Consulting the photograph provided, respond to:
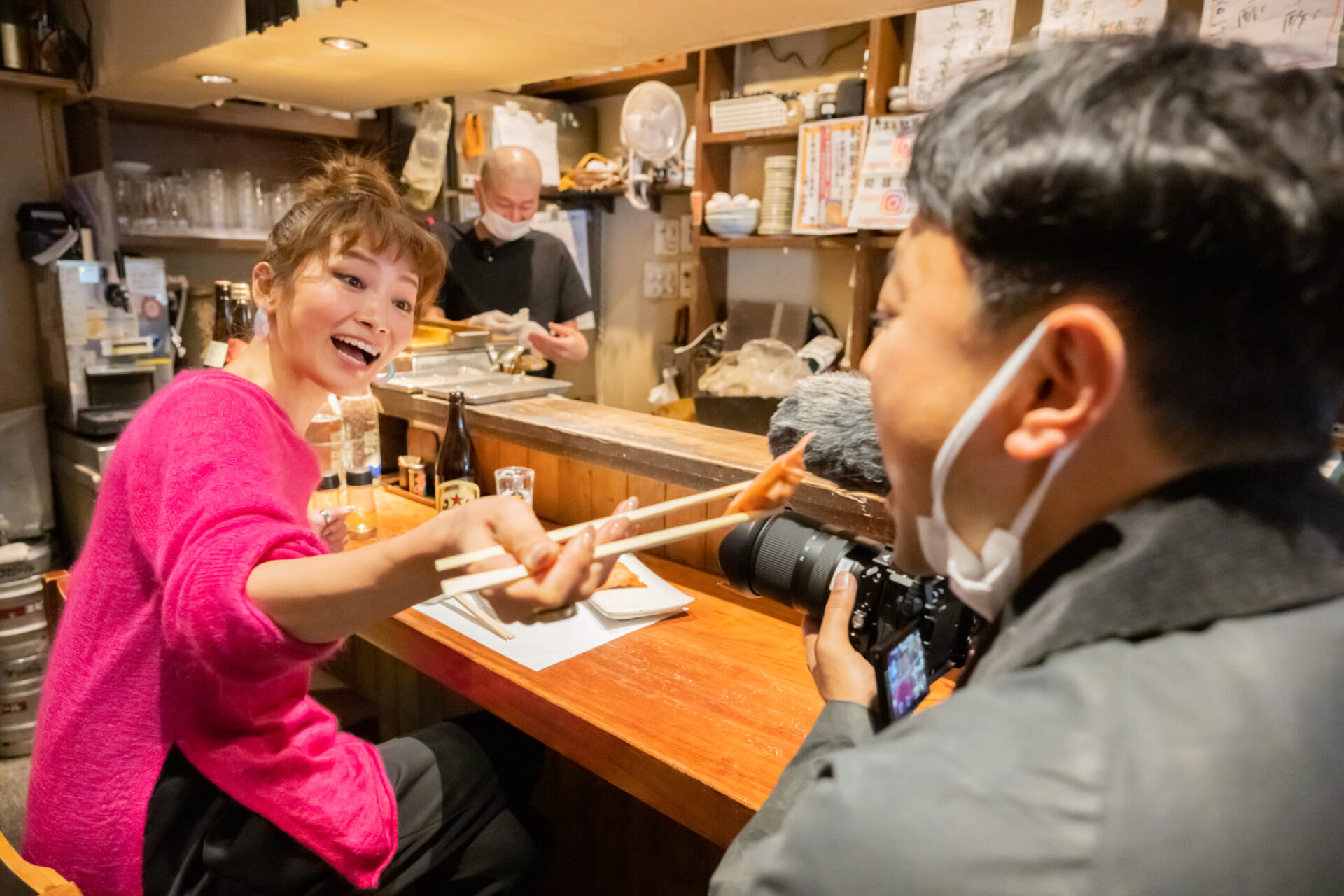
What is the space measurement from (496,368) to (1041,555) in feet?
6.94

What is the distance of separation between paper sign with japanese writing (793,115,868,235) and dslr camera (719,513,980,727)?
2270 millimetres

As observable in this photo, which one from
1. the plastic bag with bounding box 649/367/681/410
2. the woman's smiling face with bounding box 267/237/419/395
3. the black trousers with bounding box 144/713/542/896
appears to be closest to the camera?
the black trousers with bounding box 144/713/542/896

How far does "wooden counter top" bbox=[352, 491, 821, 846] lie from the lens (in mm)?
1045

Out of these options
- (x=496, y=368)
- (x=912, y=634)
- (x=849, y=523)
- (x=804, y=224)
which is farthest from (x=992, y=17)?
(x=912, y=634)

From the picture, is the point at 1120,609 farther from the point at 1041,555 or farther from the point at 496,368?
the point at 496,368

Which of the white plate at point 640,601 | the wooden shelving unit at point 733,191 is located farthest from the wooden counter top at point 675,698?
the wooden shelving unit at point 733,191

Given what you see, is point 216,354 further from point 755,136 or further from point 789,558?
point 755,136

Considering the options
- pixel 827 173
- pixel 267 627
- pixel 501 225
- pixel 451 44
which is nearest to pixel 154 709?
pixel 267 627

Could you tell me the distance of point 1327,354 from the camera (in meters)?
0.46

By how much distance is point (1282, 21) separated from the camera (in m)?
2.14

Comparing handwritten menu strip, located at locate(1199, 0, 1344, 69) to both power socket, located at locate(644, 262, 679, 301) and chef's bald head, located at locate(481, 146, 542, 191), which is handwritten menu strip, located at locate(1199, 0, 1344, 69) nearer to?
chef's bald head, located at locate(481, 146, 542, 191)

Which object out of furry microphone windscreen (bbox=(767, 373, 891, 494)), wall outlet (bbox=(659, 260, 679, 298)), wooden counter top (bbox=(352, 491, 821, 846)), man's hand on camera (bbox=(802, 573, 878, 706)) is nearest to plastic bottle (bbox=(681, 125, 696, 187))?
wall outlet (bbox=(659, 260, 679, 298))

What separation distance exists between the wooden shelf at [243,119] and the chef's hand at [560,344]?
1.18 meters

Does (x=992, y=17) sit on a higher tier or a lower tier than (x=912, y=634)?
higher
